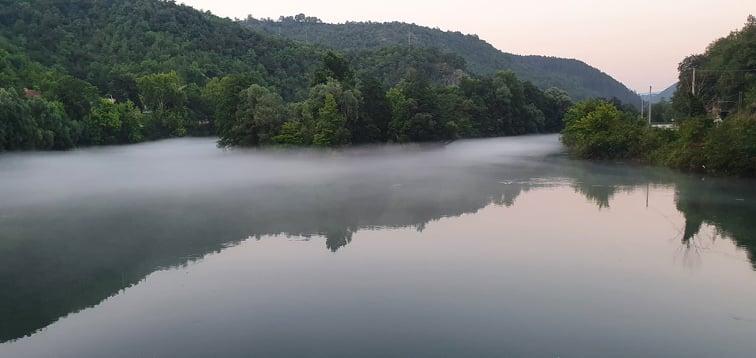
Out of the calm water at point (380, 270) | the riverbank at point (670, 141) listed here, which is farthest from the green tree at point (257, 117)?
the riverbank at point (670, 141)

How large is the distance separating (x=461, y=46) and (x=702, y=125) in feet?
461

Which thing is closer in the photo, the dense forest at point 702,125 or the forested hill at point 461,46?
the dense forest at point 702,125

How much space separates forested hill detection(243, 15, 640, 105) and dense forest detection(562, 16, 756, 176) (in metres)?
98.6

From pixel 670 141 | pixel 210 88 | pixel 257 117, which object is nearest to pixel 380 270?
pixel 670 141

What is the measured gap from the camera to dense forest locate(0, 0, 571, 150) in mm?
49312

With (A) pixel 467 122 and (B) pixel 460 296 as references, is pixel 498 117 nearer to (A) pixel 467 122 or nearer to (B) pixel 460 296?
(A) pixel 467 122

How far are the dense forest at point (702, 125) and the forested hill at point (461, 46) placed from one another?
324 feet

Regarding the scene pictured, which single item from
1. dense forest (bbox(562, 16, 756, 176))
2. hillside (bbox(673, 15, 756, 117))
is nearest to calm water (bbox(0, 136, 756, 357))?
dense forest (bbox(562, 16, 756, 176))

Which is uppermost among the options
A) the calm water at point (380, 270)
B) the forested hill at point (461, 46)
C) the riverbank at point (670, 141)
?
the forested hill at point (461, 46)

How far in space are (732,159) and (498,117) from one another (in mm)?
50290

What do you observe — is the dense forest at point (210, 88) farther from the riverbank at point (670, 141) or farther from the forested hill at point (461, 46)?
the forested hill at point (461, 46)

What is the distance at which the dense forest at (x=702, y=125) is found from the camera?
1102 inches

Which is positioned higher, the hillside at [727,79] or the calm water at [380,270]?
the hillside at [727,79]

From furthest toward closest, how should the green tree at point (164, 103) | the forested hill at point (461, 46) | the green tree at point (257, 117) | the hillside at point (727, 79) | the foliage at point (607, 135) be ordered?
the forested hill at point (461, 46)
the green tree at point (164, 103)
the green tree at point (257, 117)
the foliage at point (607, 135)
the hillside at point (727, 79)
